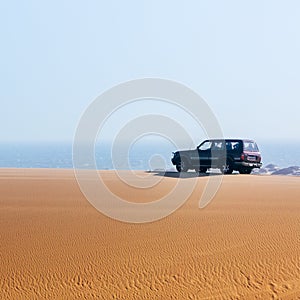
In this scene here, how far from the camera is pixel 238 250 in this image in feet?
29.0

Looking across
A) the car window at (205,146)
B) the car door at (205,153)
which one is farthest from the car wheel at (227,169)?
the car window at (205,146)

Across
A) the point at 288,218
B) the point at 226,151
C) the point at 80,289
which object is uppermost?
the point at 226,151

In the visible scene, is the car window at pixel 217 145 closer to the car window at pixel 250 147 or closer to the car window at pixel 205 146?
the car window at pixel 205 146

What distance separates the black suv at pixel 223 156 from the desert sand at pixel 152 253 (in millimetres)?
12067

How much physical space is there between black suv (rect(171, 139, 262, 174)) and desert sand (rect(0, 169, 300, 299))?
39.6 feet

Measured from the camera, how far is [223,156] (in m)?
25.1

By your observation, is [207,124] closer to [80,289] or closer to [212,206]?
[212,206]

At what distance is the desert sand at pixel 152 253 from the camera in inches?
300

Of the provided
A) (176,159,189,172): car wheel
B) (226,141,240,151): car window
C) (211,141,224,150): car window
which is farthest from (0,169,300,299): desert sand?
(176,159,189,172): car wheel

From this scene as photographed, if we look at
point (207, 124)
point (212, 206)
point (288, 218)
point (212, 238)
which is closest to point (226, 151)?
point (207, 124)

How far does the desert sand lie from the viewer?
7.62 meters

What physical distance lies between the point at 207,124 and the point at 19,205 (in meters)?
6.86

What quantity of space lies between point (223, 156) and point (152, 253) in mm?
16755

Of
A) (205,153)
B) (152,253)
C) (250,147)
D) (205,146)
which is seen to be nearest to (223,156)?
(205,153)
